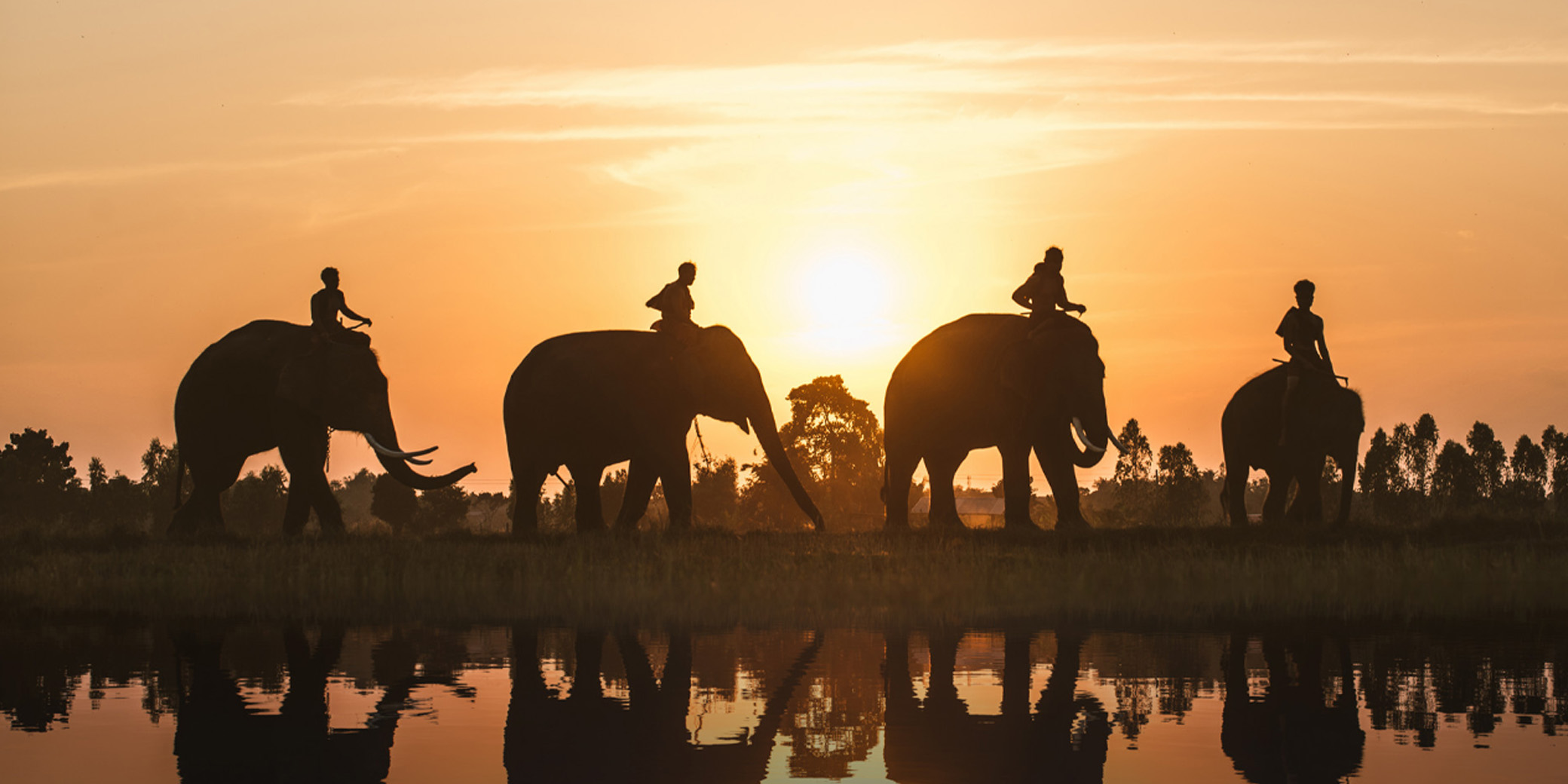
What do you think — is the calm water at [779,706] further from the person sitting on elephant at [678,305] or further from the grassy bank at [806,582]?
the person sitting on elephant at [678,305]

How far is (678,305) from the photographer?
26.7 metres

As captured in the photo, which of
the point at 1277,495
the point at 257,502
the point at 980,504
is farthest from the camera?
the point at 980,504

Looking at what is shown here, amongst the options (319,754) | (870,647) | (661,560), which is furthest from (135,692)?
(661,560)

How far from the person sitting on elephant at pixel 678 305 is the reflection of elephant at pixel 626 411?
0.59ft

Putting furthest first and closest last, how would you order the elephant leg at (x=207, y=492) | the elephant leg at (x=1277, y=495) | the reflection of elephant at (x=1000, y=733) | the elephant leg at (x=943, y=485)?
1. the elephant leg at (x=1277, y=495)
2. the elephant leg at (x=943, y=485)
3. the elephant leg at (x=207, y=492)
4. the reflection of elephant at (x=1000, y=733)

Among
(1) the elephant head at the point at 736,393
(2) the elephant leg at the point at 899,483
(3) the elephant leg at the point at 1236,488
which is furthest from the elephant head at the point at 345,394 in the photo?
(3) the elephant leg at the point at 1236,488

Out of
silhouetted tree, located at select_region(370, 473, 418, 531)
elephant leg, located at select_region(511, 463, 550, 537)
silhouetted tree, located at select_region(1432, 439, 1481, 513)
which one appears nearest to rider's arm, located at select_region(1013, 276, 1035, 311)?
elephant leg, located at select_region(511, 463, 550, 537)

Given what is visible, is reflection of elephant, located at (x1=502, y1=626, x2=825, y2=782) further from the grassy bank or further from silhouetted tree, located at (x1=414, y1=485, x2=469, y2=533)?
silhouetted tree, located at (x1=414, y1=485, x2=469, y2=533)

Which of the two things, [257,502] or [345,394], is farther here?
[257,502]

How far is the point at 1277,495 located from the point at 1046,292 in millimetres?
6471

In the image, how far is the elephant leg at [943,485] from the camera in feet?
95.3

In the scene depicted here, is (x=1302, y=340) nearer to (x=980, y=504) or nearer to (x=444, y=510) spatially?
(x=444, y=510)

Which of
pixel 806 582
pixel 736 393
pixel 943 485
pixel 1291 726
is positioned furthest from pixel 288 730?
pixel 943 485

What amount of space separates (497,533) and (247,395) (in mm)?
4877
